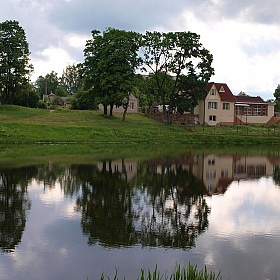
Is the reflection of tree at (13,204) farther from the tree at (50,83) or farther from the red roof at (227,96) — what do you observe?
the tree at (50,83)

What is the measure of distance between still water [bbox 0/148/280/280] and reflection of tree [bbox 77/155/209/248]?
34 mm

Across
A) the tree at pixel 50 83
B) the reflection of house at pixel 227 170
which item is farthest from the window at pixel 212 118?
the tree at pixel 50 83

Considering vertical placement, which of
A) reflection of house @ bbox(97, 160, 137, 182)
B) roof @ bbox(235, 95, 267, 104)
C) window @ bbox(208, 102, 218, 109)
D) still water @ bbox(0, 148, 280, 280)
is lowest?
still water @ bbox(0, 148, 280, 280)

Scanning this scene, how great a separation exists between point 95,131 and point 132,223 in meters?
41.7

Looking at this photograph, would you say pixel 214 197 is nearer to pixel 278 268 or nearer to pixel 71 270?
pixel 278 268

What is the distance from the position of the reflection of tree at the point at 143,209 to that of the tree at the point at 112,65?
39676mm

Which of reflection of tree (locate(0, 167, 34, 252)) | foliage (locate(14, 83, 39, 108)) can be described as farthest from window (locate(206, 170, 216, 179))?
foliage (locate(14, 83, 39, 108))

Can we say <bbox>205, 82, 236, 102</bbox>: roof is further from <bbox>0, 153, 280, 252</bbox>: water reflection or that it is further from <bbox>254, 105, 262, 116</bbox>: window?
<bbox>0, 153, 280, 252</bbox>: water reflection

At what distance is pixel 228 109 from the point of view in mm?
84000

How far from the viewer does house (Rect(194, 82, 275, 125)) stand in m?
81.9

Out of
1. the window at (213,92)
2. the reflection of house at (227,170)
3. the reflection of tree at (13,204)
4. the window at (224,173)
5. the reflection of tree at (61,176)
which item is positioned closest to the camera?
the reflection of tree at (13,204)

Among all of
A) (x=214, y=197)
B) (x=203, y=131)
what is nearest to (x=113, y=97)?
(x=203, y=131)

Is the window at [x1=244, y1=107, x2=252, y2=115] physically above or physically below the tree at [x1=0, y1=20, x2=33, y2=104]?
below

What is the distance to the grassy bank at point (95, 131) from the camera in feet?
172
